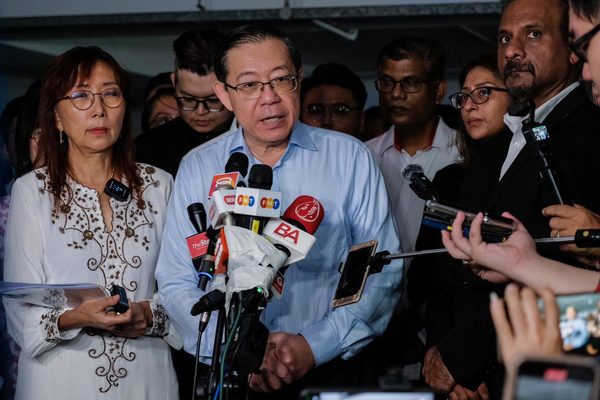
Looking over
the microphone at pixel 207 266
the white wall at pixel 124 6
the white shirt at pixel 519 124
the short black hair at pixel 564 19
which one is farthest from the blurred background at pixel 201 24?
the microphone at pixel 207 266

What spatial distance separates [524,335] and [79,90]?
1.88m

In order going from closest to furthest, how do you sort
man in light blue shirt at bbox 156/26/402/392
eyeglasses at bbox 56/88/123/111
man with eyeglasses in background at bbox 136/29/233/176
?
man in light blue shirt at bbox 156/26/402/392 → eyeglasses at bbox 56/88/123/111 → man with eyeglasses in background at bbox 136/29/233/176

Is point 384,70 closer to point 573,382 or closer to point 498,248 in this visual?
point 498,248

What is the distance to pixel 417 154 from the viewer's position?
344cm

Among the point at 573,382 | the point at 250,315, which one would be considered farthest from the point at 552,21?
→ the point at 573,382

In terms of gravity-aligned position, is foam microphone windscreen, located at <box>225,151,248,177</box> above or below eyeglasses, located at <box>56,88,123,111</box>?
below

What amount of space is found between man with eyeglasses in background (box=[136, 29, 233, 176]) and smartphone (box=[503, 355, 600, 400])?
2.58 meters

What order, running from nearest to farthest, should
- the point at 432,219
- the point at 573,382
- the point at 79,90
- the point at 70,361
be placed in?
the point at 573,382 < the point at 432,219 < the point at 70,361 < the point at 79,90

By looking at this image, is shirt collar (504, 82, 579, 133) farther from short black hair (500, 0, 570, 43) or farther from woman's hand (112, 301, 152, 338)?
woman's hand (112, 301, 152, 338)

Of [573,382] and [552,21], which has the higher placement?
[552,21]

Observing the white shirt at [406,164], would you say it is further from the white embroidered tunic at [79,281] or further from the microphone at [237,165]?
the microphone at [237,165]

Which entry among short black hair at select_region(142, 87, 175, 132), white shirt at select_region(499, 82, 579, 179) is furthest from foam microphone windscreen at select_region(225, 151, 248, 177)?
short black hair at select_region(142, 87, 175, 132)

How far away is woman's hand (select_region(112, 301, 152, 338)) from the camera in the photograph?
2.29 metres

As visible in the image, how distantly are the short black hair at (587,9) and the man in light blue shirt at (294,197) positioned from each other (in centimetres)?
95
